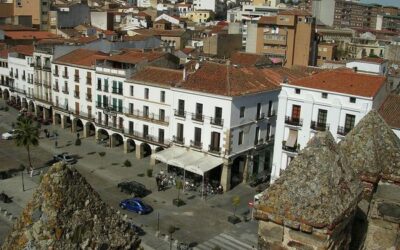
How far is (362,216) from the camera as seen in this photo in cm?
998

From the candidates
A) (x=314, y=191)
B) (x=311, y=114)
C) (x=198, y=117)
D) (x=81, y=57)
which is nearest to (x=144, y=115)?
(x=198, y=117)

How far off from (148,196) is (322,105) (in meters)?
18.3

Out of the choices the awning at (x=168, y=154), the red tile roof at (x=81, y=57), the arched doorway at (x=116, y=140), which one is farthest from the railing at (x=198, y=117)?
the red tile roof at (x=81, y=57)

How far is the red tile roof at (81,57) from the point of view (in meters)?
65.2

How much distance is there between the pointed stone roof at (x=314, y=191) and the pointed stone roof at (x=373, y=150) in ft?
6.29

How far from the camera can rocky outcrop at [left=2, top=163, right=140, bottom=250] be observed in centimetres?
773

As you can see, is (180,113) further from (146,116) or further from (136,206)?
(136,206)

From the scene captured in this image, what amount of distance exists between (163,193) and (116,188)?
4787 millimetres

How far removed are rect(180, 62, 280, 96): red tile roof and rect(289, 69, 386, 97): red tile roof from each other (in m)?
7.54

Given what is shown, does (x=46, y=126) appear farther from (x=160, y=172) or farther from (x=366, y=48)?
(x=366, y=48)

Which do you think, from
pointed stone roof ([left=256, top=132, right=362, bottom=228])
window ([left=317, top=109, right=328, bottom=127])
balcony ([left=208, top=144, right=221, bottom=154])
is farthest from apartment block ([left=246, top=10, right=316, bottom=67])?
pointed stone roof ([left=256, top=132, right=362, bottom=228])

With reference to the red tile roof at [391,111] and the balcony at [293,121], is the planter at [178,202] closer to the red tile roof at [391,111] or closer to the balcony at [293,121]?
the balcony at [293,121]

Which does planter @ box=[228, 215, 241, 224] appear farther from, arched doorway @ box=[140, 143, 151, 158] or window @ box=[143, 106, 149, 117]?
window @ box=[143, 106, 149, 117]

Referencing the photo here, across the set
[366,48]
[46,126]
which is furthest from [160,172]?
[366,48]
